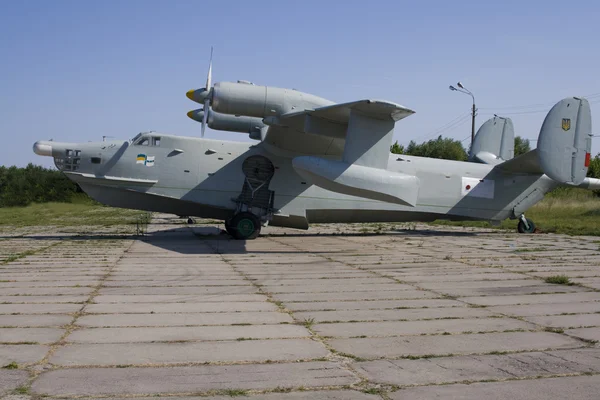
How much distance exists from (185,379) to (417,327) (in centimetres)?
289

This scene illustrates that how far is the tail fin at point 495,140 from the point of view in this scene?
2184 centimetres

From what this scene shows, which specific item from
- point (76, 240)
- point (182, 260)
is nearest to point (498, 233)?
point (182, 260)

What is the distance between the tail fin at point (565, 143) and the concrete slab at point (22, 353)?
15.5 m

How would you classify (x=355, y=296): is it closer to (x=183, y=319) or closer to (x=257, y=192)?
(x=183, y=319)

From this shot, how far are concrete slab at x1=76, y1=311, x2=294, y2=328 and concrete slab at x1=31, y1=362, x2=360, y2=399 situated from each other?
1724 millimetres

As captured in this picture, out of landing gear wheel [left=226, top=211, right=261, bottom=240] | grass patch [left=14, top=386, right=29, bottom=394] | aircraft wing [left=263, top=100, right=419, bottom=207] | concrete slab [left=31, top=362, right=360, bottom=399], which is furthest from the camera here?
landing gear wheel [left=226, top=211, right=261, bottom=240]

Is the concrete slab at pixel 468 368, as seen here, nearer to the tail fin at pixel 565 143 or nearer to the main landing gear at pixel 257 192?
the main landing gear at pixel 257 192

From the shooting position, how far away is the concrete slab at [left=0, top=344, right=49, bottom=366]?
4784mm

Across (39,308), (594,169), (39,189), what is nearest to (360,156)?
(39,308)

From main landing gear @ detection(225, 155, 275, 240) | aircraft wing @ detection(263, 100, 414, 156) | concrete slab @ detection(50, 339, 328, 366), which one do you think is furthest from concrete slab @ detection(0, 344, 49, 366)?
main landing gear @ detection(225, 155, 275, 240)

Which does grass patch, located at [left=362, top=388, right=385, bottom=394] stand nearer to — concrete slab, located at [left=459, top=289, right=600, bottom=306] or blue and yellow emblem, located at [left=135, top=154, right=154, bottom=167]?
concrete slab, located at [left=459, top=289, right=600, bottom=306]

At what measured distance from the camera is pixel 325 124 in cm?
1480

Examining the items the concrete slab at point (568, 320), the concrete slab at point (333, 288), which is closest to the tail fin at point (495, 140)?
the concrete slab at point (333, 288)

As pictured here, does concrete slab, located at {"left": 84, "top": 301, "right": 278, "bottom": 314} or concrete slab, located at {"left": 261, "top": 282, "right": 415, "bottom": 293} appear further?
Answer: concrete slab, located at {"left": 261, "top": 282, "right": 415, "bottom": 293}
